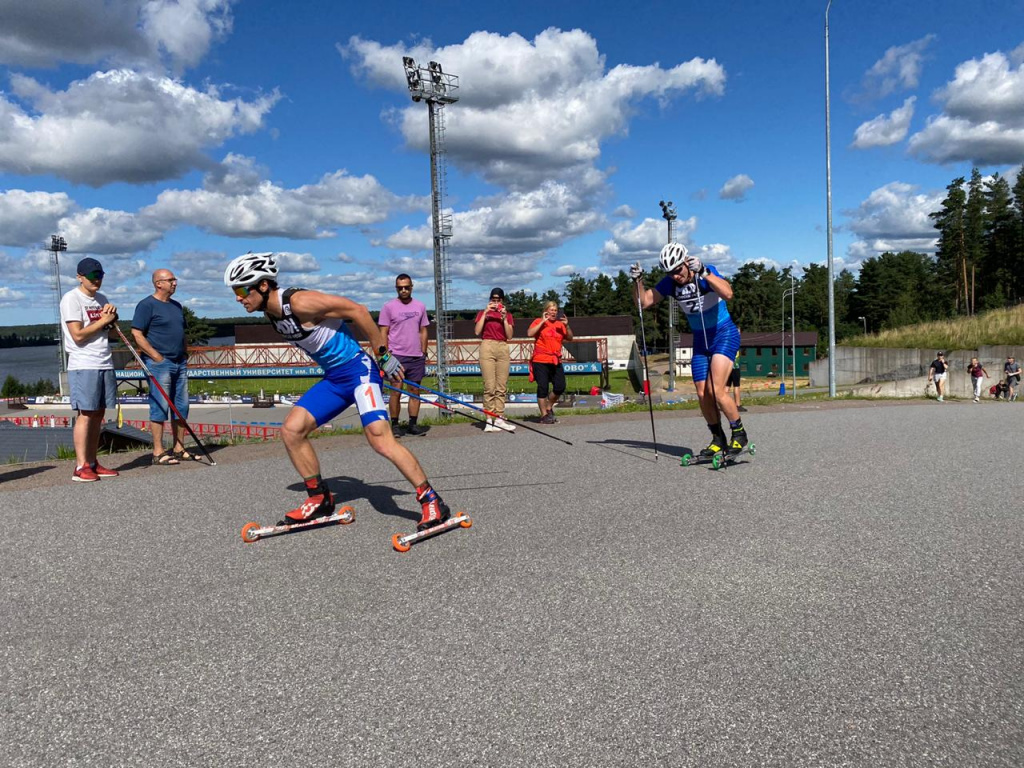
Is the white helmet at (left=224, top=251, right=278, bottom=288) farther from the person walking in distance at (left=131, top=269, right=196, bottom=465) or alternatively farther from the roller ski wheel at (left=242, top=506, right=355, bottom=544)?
the person walking in distance at (left=131, top=269, right=196, bottom=465)

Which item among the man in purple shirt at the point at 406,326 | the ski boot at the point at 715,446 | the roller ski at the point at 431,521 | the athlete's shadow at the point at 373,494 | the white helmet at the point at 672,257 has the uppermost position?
the white helmet at the point at 672,257

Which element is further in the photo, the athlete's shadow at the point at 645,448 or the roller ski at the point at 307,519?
the athlete's shadow at the point at 645,448

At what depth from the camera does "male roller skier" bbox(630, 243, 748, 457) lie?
7.03 m

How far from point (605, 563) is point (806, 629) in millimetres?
1227

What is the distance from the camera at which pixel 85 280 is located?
6.94m

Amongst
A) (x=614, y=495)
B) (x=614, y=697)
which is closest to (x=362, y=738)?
(x=614, y=697)

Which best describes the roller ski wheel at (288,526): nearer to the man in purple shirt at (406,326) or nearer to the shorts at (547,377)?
the man in purple shirt at (406,326)

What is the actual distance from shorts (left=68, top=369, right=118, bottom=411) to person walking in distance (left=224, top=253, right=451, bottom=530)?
2.99 meters

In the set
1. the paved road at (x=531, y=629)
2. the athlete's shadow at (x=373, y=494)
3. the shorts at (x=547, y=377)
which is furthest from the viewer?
the shorts at (x=547, y=377)

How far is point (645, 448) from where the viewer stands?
8312 mm

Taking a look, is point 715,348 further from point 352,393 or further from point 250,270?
point 250,270

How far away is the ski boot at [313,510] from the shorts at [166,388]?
3.43m

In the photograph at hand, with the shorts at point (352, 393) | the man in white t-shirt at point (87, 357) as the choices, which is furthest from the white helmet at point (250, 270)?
the man in white t-shirt at point (87, 357)

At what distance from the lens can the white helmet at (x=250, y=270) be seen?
4.64 metres
